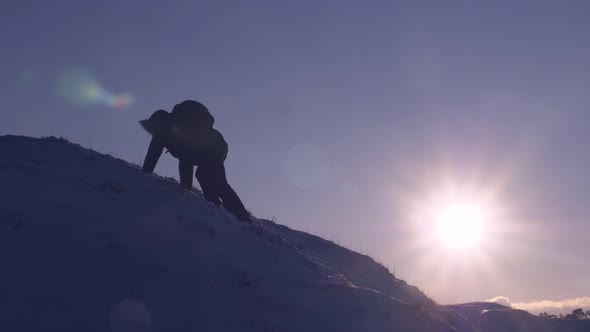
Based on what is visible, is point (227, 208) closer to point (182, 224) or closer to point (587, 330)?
point (182, 224)

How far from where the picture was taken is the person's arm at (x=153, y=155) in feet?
68.8

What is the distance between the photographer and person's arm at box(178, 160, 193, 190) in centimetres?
2147

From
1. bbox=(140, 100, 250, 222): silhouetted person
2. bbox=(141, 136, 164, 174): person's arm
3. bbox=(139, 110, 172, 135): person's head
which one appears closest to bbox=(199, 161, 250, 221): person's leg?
bbox=(140, 100, 250, 222): silhouetted person

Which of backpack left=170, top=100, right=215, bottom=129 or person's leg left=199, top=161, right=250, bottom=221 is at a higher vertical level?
backpack left=170, top=100, right=215, bottom=129

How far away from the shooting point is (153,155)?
21.1 m

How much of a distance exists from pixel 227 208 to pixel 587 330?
17.5m

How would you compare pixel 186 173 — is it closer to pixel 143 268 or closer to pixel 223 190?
pixel 223 190

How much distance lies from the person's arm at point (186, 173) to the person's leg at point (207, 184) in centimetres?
31

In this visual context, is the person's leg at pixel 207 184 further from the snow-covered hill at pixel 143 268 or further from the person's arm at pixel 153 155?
the snow-covered hill at pixel 143 268

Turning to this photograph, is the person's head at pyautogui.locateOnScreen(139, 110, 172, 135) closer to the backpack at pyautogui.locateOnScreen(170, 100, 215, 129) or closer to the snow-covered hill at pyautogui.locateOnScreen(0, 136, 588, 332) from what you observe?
the backpack at pyautogui.locateOnScreen(170, 100, 215, 129)

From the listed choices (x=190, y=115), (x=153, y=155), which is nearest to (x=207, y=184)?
(x=153, y=155)

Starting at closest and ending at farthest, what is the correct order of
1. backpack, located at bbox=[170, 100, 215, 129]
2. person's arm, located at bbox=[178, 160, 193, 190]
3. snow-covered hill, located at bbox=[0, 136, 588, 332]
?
snow-covered hill, located at bbox=[0, 136, 588, 332] → person's arm, located at bbox=[178, 160, 193, 190] → backpack, located at bbox=[170, 100, 215, 129]

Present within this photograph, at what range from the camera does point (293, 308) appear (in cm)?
1316

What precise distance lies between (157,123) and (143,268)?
9525mm
